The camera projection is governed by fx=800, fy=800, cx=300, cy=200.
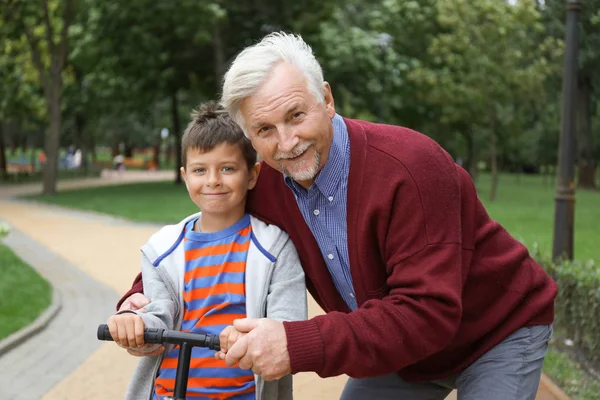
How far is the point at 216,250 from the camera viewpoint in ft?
8.54

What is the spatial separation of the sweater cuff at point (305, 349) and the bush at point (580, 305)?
420cm

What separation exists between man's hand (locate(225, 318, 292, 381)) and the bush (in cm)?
423

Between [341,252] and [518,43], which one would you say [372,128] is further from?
[518,43]

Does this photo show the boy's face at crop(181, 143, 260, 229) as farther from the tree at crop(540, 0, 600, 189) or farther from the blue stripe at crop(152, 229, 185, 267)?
the tree at crop(540, 0, 600, 189)

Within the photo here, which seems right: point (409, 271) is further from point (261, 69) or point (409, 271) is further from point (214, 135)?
point (214, 135)

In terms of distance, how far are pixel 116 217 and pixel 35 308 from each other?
1020cm

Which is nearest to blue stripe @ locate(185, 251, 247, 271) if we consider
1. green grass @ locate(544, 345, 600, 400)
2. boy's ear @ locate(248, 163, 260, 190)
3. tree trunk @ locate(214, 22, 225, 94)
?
boy's ear @ locate(248, 163, 260, 190)

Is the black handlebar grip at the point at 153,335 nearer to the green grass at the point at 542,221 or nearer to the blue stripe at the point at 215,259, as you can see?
the blue stripe at the point at 215,259

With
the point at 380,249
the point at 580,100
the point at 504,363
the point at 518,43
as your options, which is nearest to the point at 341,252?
the point at 380,249

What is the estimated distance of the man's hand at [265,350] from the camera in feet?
6.41

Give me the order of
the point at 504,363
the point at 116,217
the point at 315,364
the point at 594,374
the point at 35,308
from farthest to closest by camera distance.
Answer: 1. the point at 116,217
2. the point at 35,308
3. the point at 594,374
4. the point at 504,363
5. the point at 315,364

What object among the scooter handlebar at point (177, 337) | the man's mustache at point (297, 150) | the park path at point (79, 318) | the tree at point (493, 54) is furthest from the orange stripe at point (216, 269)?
the tree at point (493, 54)

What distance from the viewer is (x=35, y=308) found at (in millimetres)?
7777

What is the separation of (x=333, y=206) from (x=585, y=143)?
33.6m
